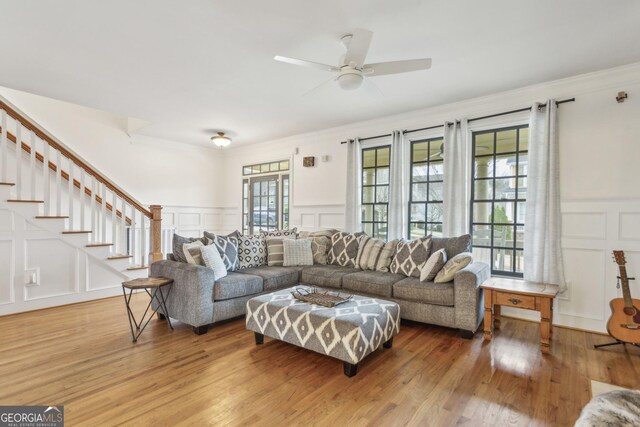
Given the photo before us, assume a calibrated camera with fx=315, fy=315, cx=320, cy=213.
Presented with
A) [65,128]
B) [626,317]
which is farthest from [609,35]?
[65,128]

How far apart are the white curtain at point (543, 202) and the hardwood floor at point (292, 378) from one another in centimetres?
70

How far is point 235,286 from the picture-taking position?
3471 millimetres

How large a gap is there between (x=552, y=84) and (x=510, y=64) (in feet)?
2.72

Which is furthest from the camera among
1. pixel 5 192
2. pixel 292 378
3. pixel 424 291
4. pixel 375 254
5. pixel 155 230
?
pixel 155 230

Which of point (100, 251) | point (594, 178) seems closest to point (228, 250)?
point (100, 251)

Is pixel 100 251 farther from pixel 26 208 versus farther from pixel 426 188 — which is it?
pixel 426 188

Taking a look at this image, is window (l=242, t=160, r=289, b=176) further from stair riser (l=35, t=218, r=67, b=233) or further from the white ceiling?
stair riser (l=35, t=218, r=67, b=233)

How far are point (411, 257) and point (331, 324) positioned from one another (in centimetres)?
179

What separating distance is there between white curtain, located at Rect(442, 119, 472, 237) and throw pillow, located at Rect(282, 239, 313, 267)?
189cm

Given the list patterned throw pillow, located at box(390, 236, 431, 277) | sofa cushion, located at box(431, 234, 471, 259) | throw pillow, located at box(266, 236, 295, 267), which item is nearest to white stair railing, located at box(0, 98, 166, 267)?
throw pillow, located at box(266, 236, 295, 267)

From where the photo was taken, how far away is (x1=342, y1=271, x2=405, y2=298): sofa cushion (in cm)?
360

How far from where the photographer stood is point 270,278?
152 inches

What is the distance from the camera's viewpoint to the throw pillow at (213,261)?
343 centimetres

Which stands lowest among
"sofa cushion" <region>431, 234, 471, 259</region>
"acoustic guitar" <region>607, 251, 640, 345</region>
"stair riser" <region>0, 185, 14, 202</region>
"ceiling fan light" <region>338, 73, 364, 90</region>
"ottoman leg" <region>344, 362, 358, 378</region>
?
"ottoman leg" <region>344, 362, 358, 378</region>
